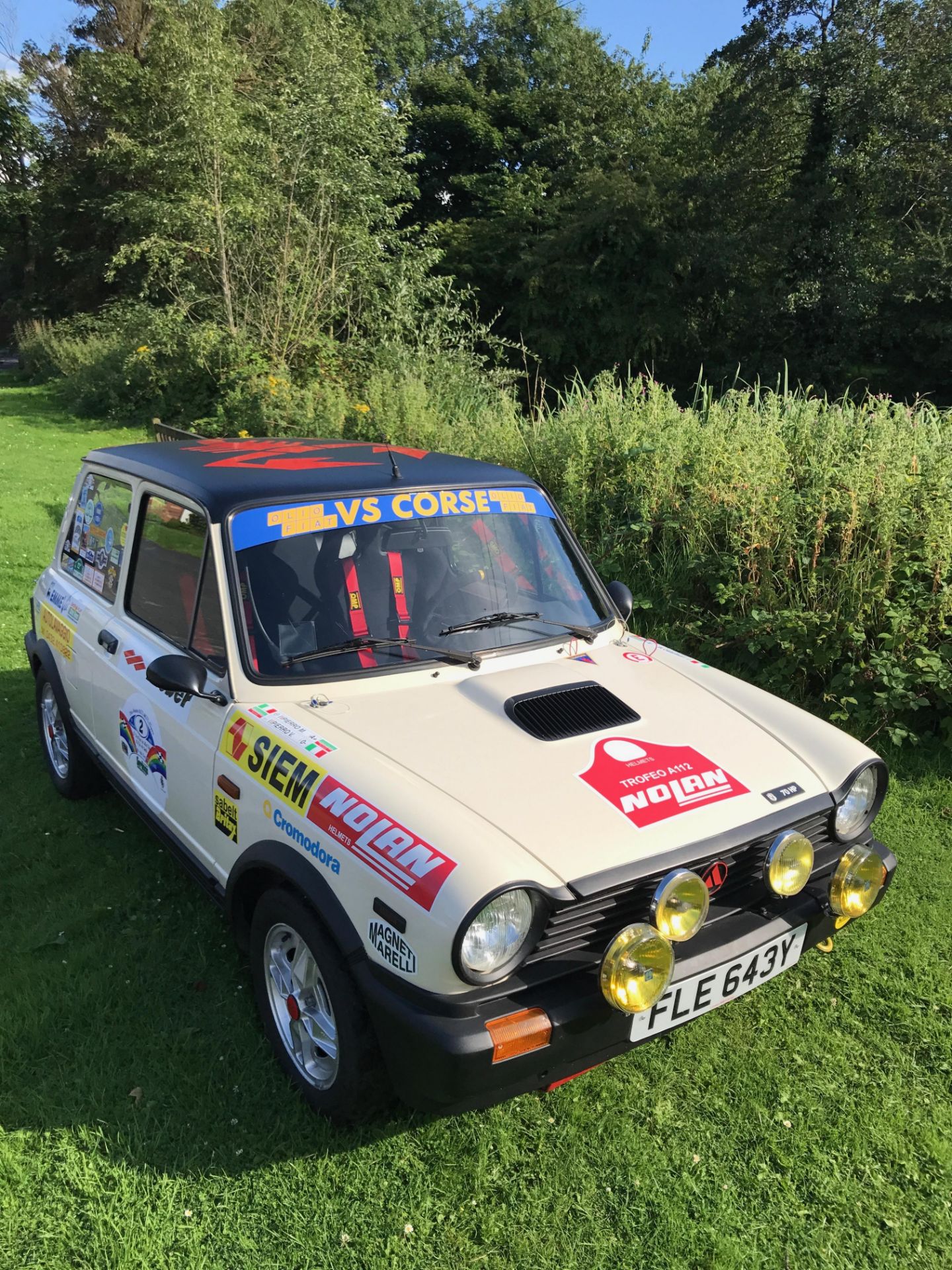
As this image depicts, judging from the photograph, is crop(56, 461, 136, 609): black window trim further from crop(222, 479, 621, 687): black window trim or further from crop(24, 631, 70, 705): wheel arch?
crop(222, 479, 621, 687): black window trim

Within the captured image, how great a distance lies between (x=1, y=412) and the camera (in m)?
20.2

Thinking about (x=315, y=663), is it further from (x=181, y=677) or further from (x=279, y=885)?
(x=279, y=885)

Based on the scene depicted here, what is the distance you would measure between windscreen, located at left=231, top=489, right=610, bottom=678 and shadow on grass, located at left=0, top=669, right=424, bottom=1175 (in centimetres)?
127

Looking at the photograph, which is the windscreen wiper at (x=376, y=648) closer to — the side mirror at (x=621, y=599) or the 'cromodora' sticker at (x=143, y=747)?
the 'cromodora' sticker at (x=143, y=747)

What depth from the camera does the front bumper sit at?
82.4 inches

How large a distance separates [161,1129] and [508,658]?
1.85 meters

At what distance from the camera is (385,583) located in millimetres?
3168

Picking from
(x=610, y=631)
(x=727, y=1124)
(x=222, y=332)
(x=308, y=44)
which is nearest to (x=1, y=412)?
(x=222, y=332)

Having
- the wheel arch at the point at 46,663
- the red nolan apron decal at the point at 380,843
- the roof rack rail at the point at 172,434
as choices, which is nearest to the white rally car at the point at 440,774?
the red nolan apron decal at the point at 380,843

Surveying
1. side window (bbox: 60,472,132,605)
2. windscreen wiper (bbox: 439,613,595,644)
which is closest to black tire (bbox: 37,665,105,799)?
side window (bbox: 60,472,132,605)

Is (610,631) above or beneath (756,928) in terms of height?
above

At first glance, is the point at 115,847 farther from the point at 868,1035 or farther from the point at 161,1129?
the point at 868,1035

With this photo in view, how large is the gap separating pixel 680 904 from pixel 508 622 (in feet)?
4.36

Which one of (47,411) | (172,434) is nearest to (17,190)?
(47,411)
